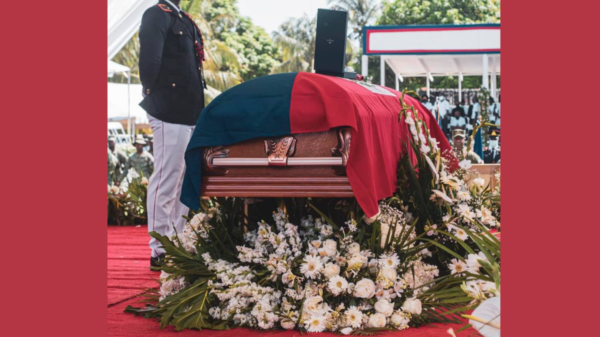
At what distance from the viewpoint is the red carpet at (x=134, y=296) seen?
8.74 feet

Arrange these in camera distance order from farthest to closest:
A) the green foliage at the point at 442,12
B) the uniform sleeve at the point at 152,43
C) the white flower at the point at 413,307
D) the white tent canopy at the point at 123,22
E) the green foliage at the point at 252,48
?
the green foliage at the point at 252,48, the green foliage at the point at 442,12, the white tent canopy at the point at 123,22, the uniform sleeve at the point at 152,43, the white flower at the point at 413,307

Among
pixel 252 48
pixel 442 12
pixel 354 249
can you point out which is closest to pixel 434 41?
pixel 354 249

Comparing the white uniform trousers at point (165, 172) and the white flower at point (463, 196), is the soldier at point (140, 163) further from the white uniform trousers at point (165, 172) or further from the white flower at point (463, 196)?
the white flower at point (463, 196)

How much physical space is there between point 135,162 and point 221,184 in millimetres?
7746

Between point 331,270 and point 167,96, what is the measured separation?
1.79 metres

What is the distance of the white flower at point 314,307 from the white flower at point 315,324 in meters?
0.03

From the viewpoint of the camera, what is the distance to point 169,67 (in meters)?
4.09

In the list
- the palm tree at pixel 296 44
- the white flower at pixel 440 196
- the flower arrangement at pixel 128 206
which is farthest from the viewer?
the palm tree at pixel 296 44

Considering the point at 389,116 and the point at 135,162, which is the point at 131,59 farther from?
the point at 389,116

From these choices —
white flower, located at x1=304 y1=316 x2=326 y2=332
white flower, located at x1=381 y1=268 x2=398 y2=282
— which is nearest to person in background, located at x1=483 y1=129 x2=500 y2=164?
white flower, located at x1=381 y1=268 x2=398 y2=282

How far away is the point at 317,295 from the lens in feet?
9.05

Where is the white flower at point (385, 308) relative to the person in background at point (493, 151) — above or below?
below

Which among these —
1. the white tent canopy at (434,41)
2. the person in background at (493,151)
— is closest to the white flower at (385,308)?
the person in background at (493,151)

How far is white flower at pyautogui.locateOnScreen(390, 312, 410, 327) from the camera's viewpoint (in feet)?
8.75
